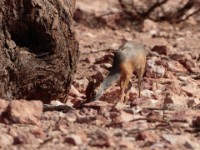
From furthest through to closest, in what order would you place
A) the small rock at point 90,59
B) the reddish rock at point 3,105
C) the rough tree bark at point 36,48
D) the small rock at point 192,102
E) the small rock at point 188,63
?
1. the small rock at point 90,59
2. the small rock at point 188,63
3. the small rock at point 192,102
4. the rough tree bark at point 36,48
5. the reddish rock at point 3,105

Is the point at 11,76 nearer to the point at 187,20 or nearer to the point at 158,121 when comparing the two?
the point at 158,121

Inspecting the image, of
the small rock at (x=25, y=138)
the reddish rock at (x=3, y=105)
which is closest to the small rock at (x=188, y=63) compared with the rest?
the reddish rock at (x=3, y=105)

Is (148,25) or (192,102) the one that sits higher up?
A: (148,25)

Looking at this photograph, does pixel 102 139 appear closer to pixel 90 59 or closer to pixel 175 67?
pixel 175 67

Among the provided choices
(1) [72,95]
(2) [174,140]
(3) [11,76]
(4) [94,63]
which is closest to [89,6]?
(4) [94,63]

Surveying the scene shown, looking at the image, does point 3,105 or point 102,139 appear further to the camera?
point 3,105

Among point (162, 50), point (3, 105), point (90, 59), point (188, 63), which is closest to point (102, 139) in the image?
point (3, 105)

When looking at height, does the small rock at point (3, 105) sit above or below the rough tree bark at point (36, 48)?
below

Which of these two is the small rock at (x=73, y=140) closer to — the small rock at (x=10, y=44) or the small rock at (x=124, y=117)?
the small rock at (x=124, y=117)

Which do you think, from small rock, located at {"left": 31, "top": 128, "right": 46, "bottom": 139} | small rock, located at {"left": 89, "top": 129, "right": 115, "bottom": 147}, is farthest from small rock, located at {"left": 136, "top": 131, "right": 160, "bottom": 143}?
small rock, located at {"left": 31, "top": 128, "right": 46, "bottom": 139}
